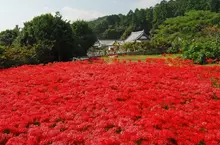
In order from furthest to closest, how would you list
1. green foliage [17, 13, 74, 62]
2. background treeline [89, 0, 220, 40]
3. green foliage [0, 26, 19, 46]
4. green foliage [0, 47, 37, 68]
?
A: background treeline [89, 0, 220, 40] → green foliage [0, 26, 19, 46] → green foliage [17, 13, 74, 62] → green foliage [0, 47, 37, 68]

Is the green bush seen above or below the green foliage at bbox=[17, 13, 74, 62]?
below

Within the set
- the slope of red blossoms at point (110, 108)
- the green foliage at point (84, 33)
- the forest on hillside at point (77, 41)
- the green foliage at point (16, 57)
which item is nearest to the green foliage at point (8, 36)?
the forest on hillside at point (77, 41)

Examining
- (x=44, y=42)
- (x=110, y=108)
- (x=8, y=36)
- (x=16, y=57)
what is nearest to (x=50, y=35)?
(x=44, y=42)

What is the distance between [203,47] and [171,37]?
79.1 ft

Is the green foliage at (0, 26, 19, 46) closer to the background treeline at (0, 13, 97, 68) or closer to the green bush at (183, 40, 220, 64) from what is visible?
the background treeline at (0, 13, 97, 68)

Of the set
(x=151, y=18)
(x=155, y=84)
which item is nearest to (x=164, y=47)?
(x=155, y=84)

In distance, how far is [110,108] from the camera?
11750 millimetres

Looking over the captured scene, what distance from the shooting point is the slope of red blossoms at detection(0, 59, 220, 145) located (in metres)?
9.30

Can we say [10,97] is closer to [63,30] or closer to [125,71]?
[125,71]

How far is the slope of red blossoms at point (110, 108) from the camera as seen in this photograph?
9301 mm

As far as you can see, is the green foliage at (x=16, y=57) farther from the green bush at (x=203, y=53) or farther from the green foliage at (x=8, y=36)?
the green foliage at (x=8, y=36)

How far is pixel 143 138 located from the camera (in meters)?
9.09

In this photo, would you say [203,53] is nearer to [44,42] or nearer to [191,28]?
[44,42]

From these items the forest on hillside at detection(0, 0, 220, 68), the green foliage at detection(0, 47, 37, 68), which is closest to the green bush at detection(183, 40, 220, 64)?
the forest on hillside at detection(0, 0, 220, 68)
